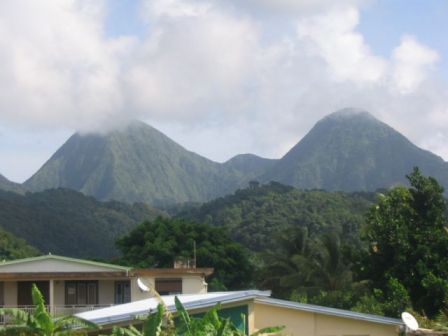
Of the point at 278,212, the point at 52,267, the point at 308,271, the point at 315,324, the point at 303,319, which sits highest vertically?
the point at 278,212

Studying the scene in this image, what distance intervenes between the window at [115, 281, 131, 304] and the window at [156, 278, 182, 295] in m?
1.19

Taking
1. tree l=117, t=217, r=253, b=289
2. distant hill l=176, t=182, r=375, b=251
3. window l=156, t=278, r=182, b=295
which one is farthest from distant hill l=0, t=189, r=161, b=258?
window l=156, t=278, r=182, b=295

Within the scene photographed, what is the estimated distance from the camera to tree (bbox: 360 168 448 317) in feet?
93.2

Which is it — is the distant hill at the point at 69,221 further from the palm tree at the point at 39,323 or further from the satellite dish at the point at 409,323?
the satellite dish at the point at 409,323

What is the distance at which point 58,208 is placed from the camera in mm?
114812

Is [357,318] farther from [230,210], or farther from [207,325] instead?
[230,210]

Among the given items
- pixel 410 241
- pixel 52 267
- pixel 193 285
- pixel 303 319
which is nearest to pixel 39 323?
pixel 303 319

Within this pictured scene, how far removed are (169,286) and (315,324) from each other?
54.0 ft

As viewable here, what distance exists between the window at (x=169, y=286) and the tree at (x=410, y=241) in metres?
7.79

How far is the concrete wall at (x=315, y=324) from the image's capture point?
1902 centimetres

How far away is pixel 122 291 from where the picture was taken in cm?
3441

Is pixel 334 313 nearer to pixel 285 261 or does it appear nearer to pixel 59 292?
pixel 59 292

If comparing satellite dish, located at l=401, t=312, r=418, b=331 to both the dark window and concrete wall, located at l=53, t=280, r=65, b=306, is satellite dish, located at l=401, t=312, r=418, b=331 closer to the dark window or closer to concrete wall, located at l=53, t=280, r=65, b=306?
the dark window

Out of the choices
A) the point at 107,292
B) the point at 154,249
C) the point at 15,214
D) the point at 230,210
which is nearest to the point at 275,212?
the point at 230,210
